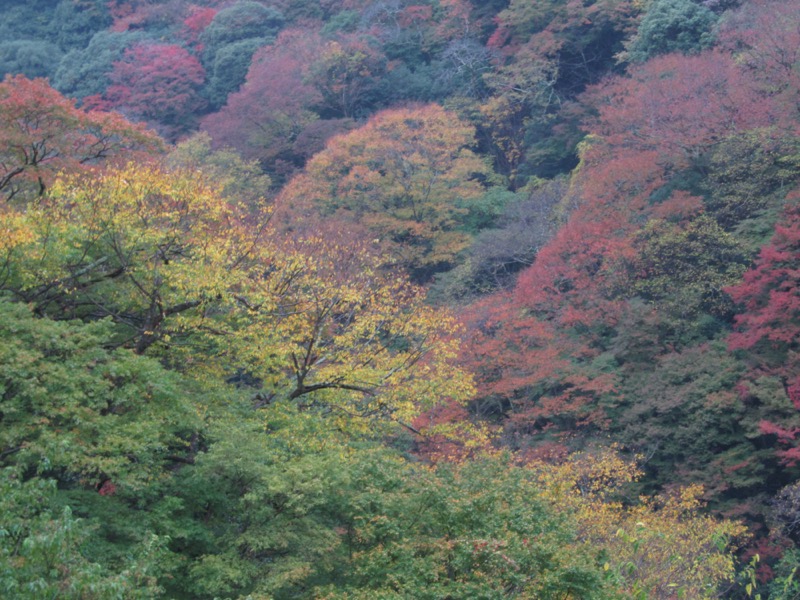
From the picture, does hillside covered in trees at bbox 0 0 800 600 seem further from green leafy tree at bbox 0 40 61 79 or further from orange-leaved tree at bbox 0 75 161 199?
green leafy tree at bbox 0 40 61 79

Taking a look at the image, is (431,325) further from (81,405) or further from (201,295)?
(81,405)

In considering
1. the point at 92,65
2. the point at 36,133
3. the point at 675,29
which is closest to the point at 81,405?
the point at 36,133

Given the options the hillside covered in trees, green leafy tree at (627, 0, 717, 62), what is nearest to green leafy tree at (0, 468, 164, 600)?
the hillside covered in trees

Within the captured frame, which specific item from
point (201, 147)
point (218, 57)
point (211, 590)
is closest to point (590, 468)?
point (211, 590)

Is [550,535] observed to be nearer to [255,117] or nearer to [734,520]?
[734,520]

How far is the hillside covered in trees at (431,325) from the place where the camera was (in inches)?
377

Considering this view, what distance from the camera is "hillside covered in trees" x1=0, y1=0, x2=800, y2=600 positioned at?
9.57 metres

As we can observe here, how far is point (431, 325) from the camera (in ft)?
47.4

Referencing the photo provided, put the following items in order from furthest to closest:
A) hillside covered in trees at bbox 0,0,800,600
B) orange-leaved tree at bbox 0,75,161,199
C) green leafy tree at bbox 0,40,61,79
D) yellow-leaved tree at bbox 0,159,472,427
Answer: green leafy tree at bbox 0,40,61,79 < orange-leaved tree at bbox 0,75,161,199 < yellow-leaved tree at bbox 0,159,472,427 < hillside covered in trees at bbox 0,0,800,600

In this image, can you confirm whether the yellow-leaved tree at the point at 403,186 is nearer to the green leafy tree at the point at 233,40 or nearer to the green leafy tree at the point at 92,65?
the green leafy tree at the point at 233,40

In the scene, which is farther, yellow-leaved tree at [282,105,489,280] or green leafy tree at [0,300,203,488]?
yellow-leaved tree at [282,105,489,280]

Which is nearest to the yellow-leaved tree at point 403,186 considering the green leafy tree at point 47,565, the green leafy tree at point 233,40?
the green leafy tree at point 233,40

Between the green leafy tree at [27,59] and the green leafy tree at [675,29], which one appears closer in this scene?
the green leafy tree at [675,29]

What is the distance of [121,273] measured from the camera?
43.3 feet
